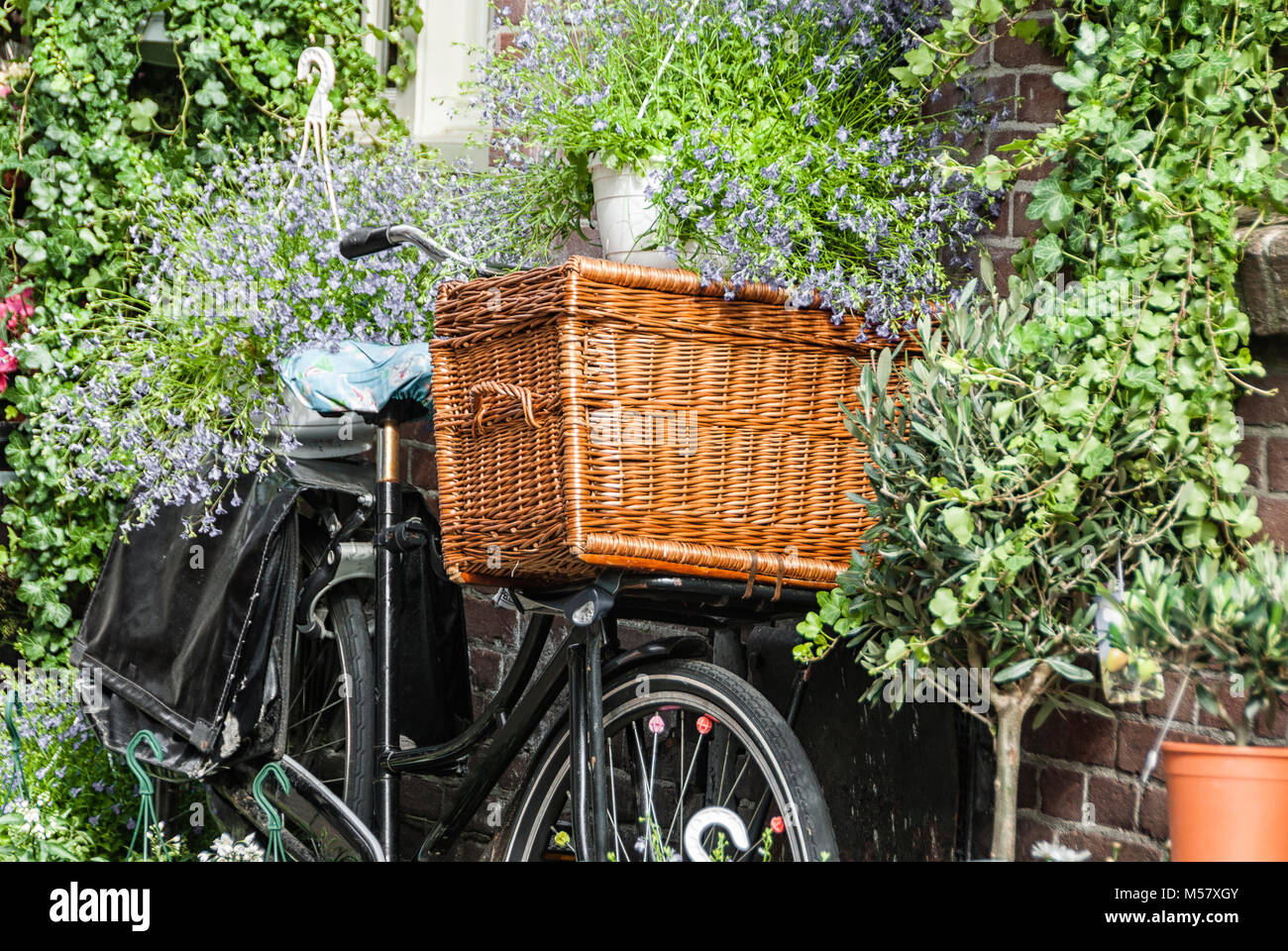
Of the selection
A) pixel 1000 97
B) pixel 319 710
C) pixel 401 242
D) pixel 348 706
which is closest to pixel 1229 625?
pixel 1000 97

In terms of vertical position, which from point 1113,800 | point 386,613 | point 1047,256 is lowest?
point 1113,800

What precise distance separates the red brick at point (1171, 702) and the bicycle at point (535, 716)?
54cm

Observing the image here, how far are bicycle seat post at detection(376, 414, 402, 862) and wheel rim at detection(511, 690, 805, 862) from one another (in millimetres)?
340

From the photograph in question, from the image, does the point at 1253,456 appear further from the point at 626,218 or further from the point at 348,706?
the point at 348,706

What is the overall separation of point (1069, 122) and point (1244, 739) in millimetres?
892

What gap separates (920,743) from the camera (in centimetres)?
204

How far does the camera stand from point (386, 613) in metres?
2.38

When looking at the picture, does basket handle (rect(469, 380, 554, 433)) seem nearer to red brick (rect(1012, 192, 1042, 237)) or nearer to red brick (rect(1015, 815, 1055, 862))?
red brick (rect(1012, 192, 1042, 237))

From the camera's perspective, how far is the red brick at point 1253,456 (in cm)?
182

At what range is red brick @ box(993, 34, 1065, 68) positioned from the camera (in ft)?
6.84

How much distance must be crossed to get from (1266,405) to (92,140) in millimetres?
3300

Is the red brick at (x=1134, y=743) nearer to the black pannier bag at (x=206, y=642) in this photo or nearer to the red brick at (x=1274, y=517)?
the red brick at (x=1274, y=517)

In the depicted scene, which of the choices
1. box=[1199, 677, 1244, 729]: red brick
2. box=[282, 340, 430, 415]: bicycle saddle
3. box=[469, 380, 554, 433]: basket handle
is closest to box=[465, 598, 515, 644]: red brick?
box=[282, 340, 430, 415]: bicycle saddle

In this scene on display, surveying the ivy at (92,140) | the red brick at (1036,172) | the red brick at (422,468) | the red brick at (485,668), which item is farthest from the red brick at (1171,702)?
the ivy at (92,140)
